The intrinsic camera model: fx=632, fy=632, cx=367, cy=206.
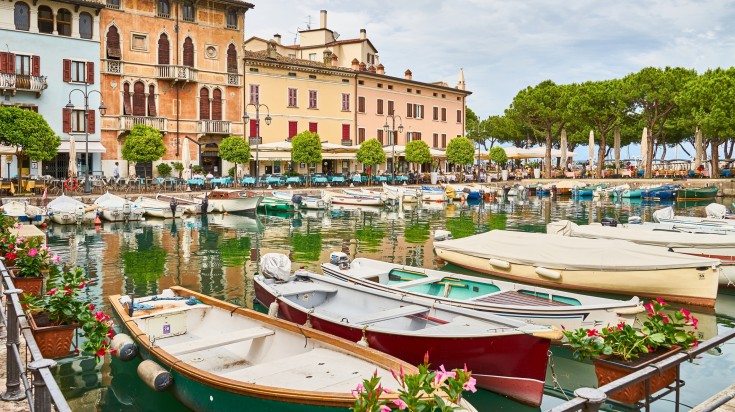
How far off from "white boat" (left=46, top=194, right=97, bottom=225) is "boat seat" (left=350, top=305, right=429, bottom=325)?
83.9 ft

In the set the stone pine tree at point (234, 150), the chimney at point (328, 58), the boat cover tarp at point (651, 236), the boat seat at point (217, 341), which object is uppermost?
the chimney at point (328, 58)

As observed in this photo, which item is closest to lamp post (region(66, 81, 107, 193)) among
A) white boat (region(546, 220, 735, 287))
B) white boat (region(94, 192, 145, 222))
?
white boat (region(94, 192, 145, 222))

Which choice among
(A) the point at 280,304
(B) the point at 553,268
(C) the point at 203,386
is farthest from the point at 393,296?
(B) the point at 553,268

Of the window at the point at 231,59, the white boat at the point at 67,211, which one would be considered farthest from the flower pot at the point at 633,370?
the window at the point at 231,59

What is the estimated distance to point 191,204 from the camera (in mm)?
37906

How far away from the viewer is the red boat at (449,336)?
848cm

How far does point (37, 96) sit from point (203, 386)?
132 ft

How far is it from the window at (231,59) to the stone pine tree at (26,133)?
56.2 feet

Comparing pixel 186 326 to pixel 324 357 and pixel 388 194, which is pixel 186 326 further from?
pixel 388 194

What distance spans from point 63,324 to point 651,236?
1693 cm

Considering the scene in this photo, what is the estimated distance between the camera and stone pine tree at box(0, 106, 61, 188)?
1346 inches

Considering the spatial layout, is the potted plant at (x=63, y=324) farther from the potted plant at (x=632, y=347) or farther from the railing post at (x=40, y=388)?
the potted plant at (x=632, y=347)

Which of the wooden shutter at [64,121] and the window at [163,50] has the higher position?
the window at [163,50]

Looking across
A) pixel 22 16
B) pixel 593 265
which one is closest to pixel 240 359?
pixel 593 265
